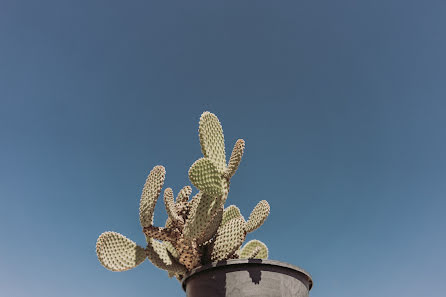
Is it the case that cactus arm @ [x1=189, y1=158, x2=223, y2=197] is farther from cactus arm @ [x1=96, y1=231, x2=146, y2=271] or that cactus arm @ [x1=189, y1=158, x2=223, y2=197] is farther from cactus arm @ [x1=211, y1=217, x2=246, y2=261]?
cactus arm @ [x1=96, y1=231, x2=146, y2=271]

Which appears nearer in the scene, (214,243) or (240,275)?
(240,275)

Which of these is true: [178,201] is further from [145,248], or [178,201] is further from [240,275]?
[240,275]

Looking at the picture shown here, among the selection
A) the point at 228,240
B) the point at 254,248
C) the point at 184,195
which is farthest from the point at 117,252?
the point at 254,248

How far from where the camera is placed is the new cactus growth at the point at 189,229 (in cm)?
180

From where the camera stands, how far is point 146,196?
190 cm

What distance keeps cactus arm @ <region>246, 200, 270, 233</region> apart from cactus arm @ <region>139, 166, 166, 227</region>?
1.89 feet

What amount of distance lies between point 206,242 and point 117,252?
501 mm

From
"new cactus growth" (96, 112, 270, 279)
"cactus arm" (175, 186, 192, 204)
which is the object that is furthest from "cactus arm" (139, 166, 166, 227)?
"cactus arm" (175, 186, 192, 204)

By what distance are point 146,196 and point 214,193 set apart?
0.42m

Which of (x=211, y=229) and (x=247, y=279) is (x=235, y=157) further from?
(x=247, y=279)

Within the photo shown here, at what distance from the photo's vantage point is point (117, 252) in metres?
1.96

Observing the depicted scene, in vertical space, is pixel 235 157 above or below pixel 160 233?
above

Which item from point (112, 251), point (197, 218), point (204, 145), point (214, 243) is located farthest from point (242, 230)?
point (112, 251)

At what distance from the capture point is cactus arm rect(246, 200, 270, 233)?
2.08m
